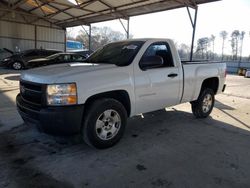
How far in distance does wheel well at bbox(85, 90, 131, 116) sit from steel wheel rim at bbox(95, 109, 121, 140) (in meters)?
0.26

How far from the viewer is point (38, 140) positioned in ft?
13.8

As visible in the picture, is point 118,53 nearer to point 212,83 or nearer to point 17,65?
point 212,83

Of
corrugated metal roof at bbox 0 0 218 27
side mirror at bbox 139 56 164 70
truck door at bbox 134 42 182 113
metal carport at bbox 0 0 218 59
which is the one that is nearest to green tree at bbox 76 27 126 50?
metal carport at bbox 0 0 218 59

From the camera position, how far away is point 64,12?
19.3 meters

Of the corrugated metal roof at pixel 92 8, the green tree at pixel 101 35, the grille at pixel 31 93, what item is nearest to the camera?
the grille at pixel 31 93

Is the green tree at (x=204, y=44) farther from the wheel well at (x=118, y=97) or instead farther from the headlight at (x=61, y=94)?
the headlight at (x=61, y=94)

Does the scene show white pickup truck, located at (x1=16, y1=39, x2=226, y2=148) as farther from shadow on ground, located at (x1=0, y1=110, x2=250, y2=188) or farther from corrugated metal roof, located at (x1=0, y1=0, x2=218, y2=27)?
corrugated metal roof, located at (x1=0, y1=0, x2=218, y2=27)

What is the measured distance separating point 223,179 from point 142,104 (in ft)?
5.78

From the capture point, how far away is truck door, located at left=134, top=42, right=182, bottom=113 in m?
4.17

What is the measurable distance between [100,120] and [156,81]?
1.31m

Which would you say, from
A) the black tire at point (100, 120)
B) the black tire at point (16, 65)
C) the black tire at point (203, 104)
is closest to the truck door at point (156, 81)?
the black tire at point (100, 120)

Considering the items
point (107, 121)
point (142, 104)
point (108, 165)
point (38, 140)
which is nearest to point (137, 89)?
point (142, 104)

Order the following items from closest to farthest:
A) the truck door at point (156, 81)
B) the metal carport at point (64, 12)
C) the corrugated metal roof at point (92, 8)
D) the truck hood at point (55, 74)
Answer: the truck hood at point (55, 74), the truck door at point (156, 81), the corrugated metal roof at point (92, 8), the metal carport at point (64, 12)

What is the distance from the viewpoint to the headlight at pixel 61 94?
10.9ft
